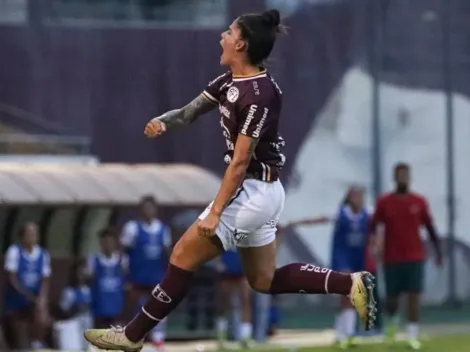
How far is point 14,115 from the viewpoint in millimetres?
26156

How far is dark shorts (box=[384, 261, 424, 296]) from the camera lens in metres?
18.1

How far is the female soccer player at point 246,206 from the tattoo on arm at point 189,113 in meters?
0.02

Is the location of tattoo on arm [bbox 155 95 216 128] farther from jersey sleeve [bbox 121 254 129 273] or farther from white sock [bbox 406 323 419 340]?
jersey sleeve [bbox 121 254 129 273]

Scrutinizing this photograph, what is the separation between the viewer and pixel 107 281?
19.7m

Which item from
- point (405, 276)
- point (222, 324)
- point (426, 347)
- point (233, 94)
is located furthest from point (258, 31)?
point (222, 324)

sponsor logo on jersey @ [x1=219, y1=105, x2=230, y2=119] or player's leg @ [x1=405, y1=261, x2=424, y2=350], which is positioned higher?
sponsor logo on jersey @ [x1=219, y1=105, x2=230, y2=119]

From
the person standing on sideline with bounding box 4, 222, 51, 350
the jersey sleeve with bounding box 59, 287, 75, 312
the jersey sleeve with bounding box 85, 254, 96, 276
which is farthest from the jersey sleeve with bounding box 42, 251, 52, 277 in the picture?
the jersey sleeve with bounding box 59, 287, 75, 312

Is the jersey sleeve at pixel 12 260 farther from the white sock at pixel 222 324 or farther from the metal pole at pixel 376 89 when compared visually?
the metal pole at pixel 376 89

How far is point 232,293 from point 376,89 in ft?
30.6

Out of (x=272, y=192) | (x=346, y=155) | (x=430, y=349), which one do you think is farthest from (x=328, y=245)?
(x=272, y=192)

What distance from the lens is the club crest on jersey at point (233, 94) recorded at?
9.91m

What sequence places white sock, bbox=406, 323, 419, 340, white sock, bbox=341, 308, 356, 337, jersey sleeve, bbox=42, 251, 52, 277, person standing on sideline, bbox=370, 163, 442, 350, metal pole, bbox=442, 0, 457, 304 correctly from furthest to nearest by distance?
metal pole, bbox=442, 0, 457, 304
jersey sleeve, bbox=42, 251, 52, 277
white sock, bbox=341, 308, 356, 337
person standing on sideline, bbox=370, 163, 442, 350
white sock, bbox=406, 323, 419, 340

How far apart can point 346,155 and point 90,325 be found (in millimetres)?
9317

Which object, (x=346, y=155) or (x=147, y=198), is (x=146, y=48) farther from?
(x=147, y=198)
